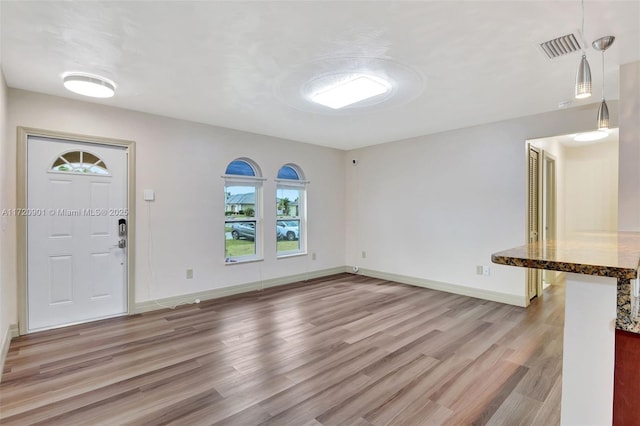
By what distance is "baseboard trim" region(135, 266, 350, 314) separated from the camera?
13.0 ft

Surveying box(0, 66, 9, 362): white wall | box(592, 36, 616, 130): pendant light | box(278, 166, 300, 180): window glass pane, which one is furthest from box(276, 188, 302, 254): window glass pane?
box(592, 36, 616, 130): pendant light

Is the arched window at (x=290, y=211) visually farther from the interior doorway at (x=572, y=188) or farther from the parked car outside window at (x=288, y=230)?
the interior doorway at (x=572, y=188)

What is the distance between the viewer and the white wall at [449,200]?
4.12 m

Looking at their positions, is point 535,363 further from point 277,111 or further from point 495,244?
point 277,111

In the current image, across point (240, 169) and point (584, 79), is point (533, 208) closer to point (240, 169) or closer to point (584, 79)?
point (584, 79)

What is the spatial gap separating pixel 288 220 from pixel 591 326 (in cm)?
480

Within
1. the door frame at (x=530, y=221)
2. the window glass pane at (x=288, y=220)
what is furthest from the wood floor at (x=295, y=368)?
the window glass pane at (x=288, y=220)

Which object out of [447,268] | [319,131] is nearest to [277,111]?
[319,131]

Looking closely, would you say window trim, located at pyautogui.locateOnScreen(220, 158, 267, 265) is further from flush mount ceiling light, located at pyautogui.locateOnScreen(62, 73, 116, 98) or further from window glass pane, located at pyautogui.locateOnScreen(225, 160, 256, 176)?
flush mount ceiling light, located at pyautogui.locateOnScreen(62, 73, 116, 98)

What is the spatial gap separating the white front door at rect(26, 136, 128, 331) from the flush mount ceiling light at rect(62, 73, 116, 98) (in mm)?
916

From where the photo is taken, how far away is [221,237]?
4605 mm

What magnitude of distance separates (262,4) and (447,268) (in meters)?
4.37

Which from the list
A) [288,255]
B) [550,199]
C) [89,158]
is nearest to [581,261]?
[89,158]

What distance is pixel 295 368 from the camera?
251cm
